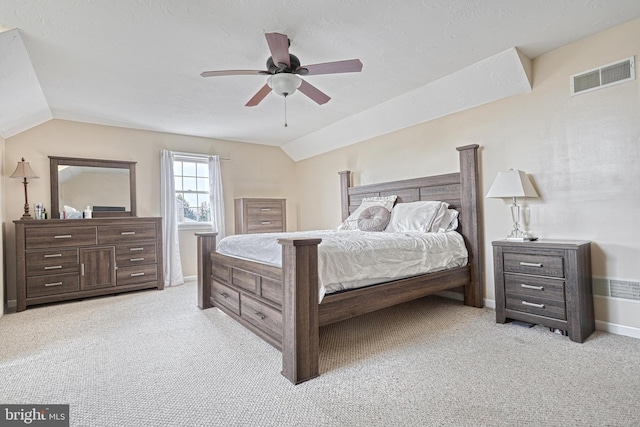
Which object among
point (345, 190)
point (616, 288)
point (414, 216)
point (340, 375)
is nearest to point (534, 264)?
point (616, 288)

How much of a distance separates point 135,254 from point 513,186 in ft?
15.4

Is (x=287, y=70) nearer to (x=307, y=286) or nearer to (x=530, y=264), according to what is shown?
(x=307, y=286)

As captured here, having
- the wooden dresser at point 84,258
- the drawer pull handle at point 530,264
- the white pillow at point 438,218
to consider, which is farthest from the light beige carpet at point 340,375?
the white pillow at point 438,218

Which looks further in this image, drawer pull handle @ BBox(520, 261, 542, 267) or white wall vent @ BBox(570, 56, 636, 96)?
drawer pull handle @ BBox(520, 261, 542, 267)

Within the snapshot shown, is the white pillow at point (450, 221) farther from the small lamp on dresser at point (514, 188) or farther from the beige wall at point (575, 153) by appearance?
the small lamp on dresser at point (514, 188)

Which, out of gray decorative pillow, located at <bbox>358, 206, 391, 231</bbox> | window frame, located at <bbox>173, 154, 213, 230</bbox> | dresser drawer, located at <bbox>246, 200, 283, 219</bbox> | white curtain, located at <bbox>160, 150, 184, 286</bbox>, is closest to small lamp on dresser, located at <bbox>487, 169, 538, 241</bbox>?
gray decorative pillow, located at <bbox>358, 206, 391, 231</bbox>

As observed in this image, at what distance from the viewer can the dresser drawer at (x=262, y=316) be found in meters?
2.23

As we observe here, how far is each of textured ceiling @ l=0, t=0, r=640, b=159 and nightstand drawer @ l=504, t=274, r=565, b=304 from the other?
185cm

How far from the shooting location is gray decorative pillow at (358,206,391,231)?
3844mm

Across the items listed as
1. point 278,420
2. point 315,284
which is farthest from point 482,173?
point 278,420

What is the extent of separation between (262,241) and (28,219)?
3302 millimetres

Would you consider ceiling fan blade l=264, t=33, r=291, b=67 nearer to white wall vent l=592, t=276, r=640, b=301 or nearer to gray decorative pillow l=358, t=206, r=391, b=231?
gray decorative pillow l=358, t=206, r=391, b=231

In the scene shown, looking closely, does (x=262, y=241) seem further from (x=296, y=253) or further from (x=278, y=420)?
(x=278, y=420)

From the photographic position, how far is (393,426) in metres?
1.50
